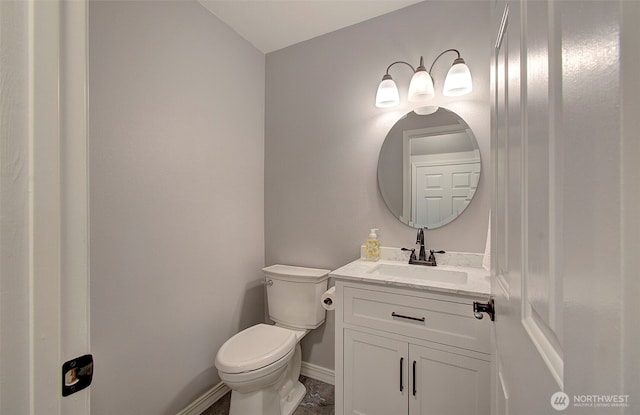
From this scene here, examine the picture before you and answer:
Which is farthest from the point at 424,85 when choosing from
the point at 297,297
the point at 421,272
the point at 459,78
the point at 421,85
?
the point at 297,297

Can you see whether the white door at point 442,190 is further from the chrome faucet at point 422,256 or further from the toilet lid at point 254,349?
the toilet lid at point 254,349

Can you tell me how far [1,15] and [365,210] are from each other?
1642 millimetres

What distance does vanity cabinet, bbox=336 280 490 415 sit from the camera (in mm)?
1093

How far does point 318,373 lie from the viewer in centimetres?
193

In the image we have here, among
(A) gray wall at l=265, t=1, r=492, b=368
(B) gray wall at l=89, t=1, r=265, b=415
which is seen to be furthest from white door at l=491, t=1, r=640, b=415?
(B) gray wall at l=89, t=1, r=265, b=415

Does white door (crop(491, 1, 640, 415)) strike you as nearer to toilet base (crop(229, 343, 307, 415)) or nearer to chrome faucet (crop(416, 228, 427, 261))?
chrome faucet (crop(416, 228, 427, 261))

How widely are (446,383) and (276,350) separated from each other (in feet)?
2.69

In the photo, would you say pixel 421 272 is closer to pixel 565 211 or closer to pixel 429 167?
pixel 429 167

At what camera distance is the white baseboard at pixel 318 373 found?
1885 millimetres

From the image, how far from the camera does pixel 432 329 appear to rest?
1165 mm

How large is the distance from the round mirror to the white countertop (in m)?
0.28

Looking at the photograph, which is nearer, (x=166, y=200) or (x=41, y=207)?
(x=41, y=207)

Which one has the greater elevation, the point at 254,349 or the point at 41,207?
the point at 41,207

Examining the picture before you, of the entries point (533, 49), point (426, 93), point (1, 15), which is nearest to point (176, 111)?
point (1, 15)
